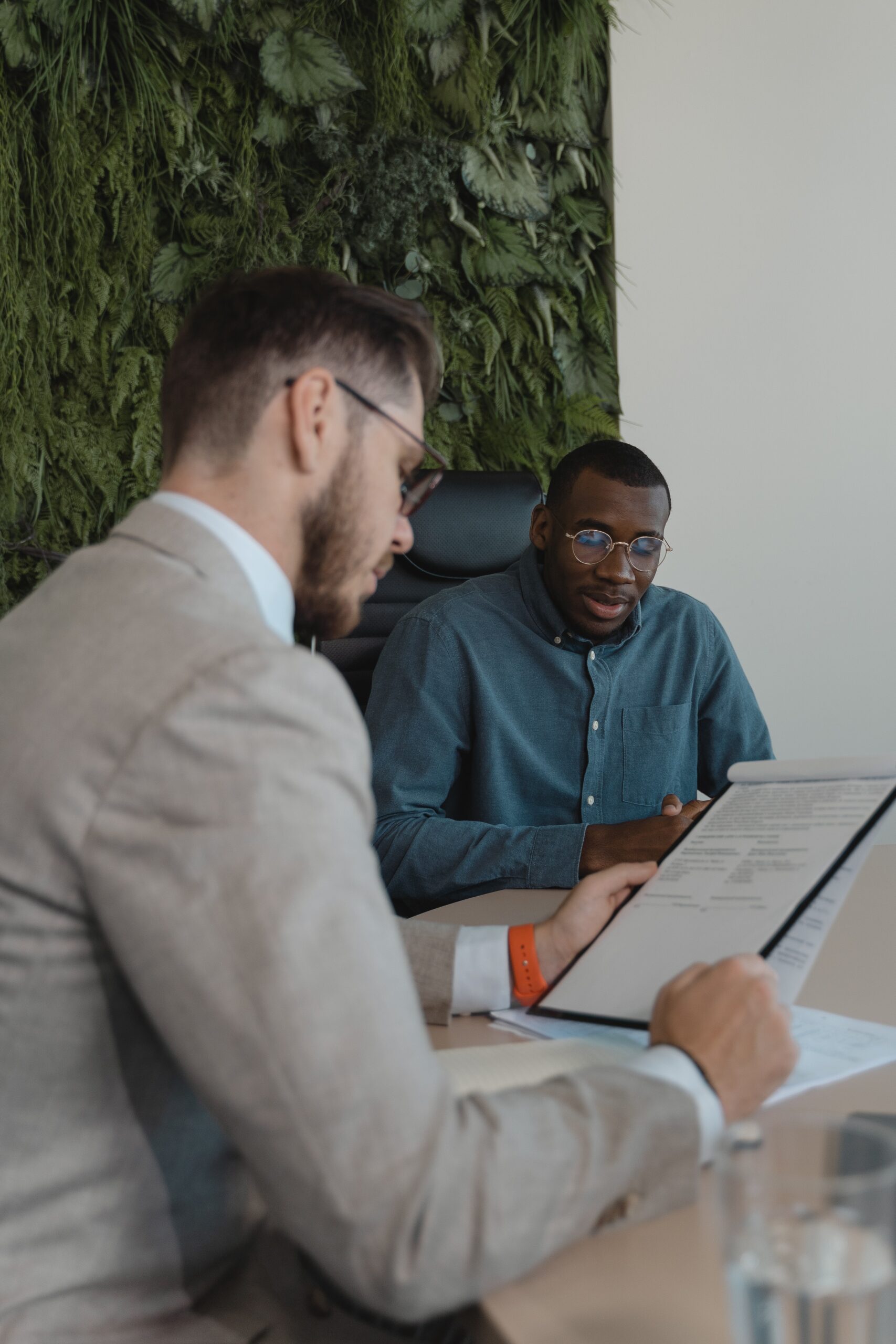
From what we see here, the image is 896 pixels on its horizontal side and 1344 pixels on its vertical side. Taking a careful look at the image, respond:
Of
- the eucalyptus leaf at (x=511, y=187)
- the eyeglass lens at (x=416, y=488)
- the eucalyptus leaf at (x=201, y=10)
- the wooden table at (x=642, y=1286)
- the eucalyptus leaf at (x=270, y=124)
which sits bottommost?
the wooden table at (x=642, y=1286)

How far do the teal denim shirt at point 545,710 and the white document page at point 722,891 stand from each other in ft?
2.35

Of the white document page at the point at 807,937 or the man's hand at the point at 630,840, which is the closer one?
the white document page at the point at 807,937

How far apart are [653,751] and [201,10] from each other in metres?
2.16

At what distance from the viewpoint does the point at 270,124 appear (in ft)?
9.49

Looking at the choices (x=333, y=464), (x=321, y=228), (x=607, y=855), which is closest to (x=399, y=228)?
(x=321, y=228)

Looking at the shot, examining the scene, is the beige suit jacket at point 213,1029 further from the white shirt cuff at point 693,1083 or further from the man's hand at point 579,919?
the man's hand at point 579,919

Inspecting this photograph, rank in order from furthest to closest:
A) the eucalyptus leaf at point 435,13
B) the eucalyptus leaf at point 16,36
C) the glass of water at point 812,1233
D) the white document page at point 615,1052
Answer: the eucalyptus leaf at point 435,13 < the eucalyptus leaf at point 16,36 < the white document page at point 615,1052 < the glass of water at point 812,1233

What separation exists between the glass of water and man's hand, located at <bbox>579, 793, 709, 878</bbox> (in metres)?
0.95

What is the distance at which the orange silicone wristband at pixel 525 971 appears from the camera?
106 centimetres

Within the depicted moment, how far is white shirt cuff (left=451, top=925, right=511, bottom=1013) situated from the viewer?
1050 millimetres

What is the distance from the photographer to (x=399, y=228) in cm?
296

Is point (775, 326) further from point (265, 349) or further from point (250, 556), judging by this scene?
point (250, 556)

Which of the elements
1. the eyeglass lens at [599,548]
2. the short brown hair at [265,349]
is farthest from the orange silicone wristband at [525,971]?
the eyeglass lens at [599,548]

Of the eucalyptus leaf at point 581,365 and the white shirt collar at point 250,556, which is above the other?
the eucalyptus leaf at point 581,365
